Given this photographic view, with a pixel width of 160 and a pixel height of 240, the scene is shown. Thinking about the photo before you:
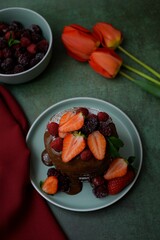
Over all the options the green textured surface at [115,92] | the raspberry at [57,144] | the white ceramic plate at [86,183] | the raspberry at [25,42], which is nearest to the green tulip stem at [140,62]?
the green textured surface at [115,92]

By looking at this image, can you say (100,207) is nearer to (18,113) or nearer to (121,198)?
(121,198)

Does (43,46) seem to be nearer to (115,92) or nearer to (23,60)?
(23,60)

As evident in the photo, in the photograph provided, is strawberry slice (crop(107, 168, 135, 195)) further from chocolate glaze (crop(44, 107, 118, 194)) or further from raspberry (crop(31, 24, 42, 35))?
raspberry (crop(31, 24, 42, 35))

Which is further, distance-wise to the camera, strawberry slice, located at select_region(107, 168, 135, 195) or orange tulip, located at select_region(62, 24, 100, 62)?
orange tulip, located at select_region(62, 24, 100, 62)

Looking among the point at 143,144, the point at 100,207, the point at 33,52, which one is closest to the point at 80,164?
the point at 100,207

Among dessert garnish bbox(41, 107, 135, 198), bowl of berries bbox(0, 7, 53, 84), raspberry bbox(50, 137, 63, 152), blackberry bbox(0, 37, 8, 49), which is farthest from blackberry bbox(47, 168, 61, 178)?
blackberry bbox(0, 37, 8, 49)
